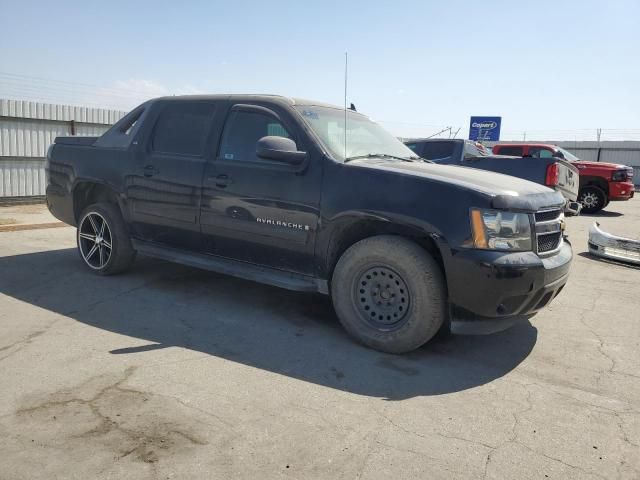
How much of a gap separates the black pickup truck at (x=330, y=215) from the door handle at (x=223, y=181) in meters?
0.02

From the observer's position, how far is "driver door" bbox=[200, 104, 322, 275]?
13.4ft

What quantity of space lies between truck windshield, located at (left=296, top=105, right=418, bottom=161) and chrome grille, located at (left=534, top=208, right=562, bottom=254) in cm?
138

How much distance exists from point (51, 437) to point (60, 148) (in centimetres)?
412

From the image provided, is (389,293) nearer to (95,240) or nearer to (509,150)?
(95,240)

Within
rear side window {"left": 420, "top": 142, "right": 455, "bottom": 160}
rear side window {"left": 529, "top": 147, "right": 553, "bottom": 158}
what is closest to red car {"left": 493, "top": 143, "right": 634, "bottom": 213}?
rear side window {"left": 529, "top": 147, "right": 553, "bottom": 158}

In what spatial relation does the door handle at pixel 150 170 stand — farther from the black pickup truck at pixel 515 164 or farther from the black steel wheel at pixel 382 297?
the black pickup truck at pixel 515 164

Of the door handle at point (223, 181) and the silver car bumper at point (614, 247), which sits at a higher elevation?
the door handle at point (223, 181)

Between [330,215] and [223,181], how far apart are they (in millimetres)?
1113

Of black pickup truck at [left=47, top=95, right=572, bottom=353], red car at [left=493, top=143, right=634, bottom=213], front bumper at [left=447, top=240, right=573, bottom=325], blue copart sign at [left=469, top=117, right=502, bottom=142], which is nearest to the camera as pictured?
front bumper at [left=447, top=240, right=573, bottom=325]

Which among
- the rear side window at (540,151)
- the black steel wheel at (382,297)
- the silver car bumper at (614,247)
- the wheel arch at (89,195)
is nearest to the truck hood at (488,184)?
the black steel wheel at (382,297)

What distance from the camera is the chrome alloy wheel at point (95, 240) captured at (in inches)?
216

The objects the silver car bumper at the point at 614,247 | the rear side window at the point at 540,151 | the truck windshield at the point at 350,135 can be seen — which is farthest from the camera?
the rear side window at the point at 540,151

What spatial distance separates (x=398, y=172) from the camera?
3775 millimetres

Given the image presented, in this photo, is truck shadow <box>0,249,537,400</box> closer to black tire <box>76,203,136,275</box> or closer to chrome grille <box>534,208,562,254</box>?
black tire <box>76,203,136,275</box>
